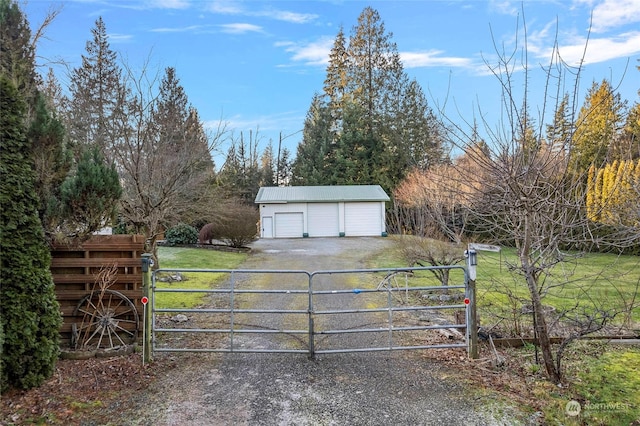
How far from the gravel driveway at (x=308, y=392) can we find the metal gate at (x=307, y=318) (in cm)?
17

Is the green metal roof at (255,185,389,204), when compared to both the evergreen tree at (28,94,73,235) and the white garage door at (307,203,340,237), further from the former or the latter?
the evergreen tree at (28,94,73,235)

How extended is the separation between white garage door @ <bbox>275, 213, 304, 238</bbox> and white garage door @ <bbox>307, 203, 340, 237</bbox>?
66cm

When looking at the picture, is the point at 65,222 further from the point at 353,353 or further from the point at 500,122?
the point at 500,122

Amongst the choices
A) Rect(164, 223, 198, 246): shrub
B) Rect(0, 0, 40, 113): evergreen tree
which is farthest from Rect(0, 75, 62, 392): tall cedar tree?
Rect(164, 223, 198, 246): shrub

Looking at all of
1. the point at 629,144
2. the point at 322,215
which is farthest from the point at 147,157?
the point at 322,215

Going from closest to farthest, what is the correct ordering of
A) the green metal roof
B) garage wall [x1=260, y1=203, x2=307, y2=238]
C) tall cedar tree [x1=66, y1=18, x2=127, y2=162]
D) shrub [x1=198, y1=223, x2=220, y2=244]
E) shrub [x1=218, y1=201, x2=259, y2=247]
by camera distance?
1. tall cedar tree [x1=66, y1=18, x2=127, y2=162]
2. shrub [x1=218, y1=201, x2=259, y2=247]
3. shrub [x1=198, y1=223, x2=220, y2=244]
4. garage wall [x1=260, y1=203, x2=307, y2=238]
5. the green metal roof

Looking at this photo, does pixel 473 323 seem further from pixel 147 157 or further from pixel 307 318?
pixel 147 157

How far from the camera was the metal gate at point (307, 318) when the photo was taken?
14.1ft

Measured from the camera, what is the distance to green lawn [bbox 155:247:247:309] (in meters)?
7.54

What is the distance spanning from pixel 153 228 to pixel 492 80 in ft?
26.6

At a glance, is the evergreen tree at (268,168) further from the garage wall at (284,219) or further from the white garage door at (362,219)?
the white garage door at (362,219)

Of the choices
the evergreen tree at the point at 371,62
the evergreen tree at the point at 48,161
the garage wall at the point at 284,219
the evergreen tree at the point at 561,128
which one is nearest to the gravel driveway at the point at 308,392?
the evergreen tree at the point at 48,161

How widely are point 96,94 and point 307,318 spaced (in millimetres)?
23373

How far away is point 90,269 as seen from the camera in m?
4.43
